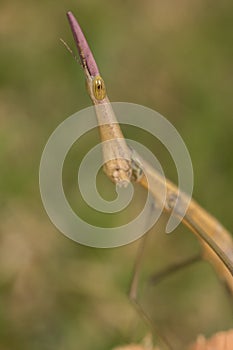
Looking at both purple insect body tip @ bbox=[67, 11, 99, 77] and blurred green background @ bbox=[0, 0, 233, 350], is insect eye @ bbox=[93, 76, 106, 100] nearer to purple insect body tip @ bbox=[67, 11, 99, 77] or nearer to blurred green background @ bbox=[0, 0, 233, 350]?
purple insect body tip @ bbox=[67, 11, 99, 77]

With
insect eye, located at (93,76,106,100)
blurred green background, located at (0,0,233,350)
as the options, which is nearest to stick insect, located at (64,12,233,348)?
insect eye, located at (93,76,106,100)

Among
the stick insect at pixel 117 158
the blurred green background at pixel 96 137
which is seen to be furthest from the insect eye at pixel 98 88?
the blurred green background at pixel 96 137


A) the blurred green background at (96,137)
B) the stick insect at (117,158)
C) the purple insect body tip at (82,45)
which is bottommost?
the stick insect at (117,158)

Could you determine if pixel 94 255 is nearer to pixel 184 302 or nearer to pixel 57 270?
pixel 57 270

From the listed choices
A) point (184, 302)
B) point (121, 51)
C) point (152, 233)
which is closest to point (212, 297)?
point (184, 302)

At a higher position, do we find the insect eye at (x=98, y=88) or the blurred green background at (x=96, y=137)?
the blurred green background at (x=96, y=137)

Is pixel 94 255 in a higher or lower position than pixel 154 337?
higher

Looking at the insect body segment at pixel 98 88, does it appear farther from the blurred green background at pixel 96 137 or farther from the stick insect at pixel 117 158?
the blurred green background at pixel 96 137

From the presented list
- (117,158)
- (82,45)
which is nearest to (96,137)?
(117,158)
